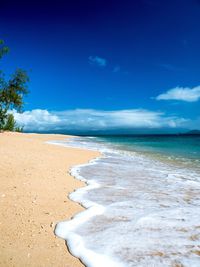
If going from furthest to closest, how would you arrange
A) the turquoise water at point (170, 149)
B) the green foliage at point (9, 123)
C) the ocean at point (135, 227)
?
the green foliage at point (9, 123) < the turquoise water at point (170, 149) < the ocean at point (135, 227)

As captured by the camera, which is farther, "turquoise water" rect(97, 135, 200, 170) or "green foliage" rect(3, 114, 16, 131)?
"green foliage" rect(3, 114, 16, 131)

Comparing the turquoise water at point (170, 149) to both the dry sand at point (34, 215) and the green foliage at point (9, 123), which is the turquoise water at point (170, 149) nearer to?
the dry sand at point (34, 215)

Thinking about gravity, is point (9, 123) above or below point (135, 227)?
above

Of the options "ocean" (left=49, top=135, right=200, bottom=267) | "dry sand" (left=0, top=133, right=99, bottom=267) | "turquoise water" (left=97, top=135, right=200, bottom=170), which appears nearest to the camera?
"dry sand" (left=0, top=133, right=99, bottom=267)

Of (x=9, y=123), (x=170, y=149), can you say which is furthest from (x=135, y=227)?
(x=9, y=123)

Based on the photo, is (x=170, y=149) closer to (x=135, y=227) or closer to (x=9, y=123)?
(x=135, y=227)

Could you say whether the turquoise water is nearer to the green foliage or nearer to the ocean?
the ocean

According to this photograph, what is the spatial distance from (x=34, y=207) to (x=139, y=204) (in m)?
2.50

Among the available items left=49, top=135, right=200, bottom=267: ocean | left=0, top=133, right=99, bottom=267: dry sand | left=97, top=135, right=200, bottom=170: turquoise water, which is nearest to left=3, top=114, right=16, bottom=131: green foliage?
left=97, top=135, right=200, bottom=170: turquoise water

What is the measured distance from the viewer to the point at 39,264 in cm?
325

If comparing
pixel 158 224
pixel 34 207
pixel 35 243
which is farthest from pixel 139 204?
pixel 35 243

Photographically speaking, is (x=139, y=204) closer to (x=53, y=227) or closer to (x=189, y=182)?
(x=53, y=227)

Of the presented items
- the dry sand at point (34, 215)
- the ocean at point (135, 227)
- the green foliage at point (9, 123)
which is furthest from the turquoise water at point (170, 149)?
the green foliage at point (9, 123)

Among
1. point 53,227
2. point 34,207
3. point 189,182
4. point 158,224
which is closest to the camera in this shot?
point 53,227
